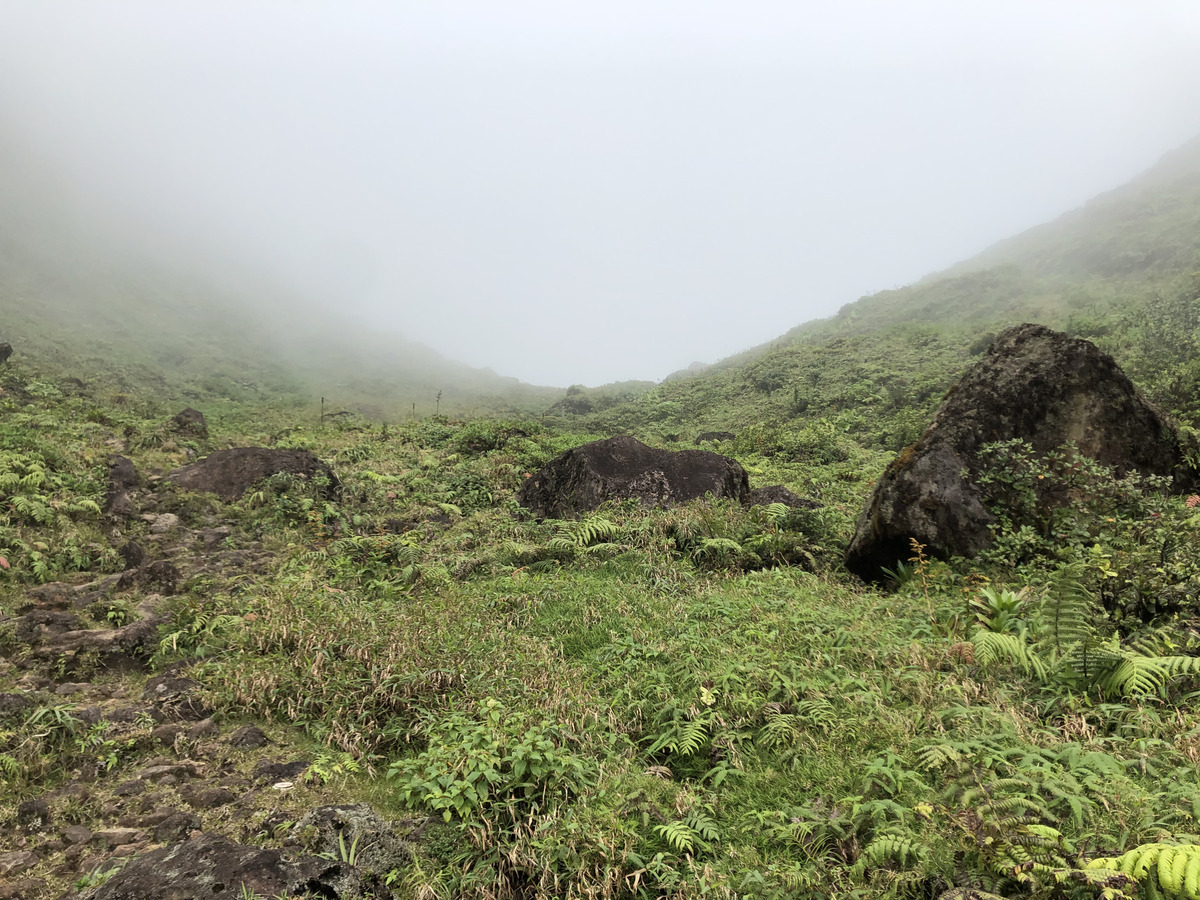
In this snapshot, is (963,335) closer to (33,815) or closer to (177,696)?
(177,696)

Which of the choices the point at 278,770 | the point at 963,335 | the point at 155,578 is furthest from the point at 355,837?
the point at 963,335

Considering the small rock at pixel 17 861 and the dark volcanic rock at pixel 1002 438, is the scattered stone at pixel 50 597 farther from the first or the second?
the dark volcanic rock at pixel 1002 438

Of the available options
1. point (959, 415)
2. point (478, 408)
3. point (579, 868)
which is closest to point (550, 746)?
point (579, 868)

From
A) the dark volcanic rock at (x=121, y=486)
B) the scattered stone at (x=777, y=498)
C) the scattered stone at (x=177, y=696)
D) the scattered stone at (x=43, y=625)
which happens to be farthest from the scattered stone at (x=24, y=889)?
the scattered stone at (x=777, y=498)

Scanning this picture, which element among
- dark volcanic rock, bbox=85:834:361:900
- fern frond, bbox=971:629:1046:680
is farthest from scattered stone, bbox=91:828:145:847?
fern frond, bbox=971:629:1046:680

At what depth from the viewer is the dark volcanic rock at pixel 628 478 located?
37.1 feet

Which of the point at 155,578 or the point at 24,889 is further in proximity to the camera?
the point at 155,578

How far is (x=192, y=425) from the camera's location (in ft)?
50.9

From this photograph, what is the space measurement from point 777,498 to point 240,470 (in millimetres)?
11375

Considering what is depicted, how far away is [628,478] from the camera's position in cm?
1164

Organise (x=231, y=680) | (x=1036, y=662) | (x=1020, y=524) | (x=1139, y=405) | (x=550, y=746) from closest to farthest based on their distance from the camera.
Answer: (x=550, y=746) → (x=1036, y=662) → (x=231, y=680) → (x=1020, y=524) → (x=1139, y=405)

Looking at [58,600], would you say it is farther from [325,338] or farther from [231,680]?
[325,338]

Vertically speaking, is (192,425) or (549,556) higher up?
(192,425)

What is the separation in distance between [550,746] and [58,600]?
677 cm
